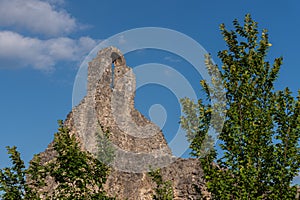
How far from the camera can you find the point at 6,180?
15242mm

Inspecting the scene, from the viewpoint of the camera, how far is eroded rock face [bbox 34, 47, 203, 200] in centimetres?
3350

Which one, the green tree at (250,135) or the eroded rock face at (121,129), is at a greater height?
the eroded rock face at (121,129)

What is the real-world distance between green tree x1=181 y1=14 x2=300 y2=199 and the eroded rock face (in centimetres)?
1646

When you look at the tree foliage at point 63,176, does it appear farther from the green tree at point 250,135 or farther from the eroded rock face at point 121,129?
the eroded rock face at point 121,129

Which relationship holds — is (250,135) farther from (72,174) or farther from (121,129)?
(121,129)

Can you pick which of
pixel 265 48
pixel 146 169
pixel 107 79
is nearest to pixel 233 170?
pixel 265 48

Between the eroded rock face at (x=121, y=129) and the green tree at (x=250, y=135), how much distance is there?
16.5 m

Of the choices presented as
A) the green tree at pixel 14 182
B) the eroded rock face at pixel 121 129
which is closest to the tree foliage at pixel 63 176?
the green tree at pixel 14 182

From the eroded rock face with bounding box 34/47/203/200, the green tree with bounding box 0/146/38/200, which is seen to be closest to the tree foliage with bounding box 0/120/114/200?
the green tree with bounding box 0/146/38/200

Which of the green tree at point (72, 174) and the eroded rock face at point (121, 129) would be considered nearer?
the green tree at point (72, 174)

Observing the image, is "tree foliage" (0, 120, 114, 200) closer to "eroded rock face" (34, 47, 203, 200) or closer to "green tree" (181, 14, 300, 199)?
"green tree" (181, 14, 300, 199)

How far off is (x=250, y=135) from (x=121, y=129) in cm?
2384

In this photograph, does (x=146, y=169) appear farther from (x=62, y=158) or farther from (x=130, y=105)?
(x=62, y=158)

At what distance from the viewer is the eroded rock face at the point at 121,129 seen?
110ft
